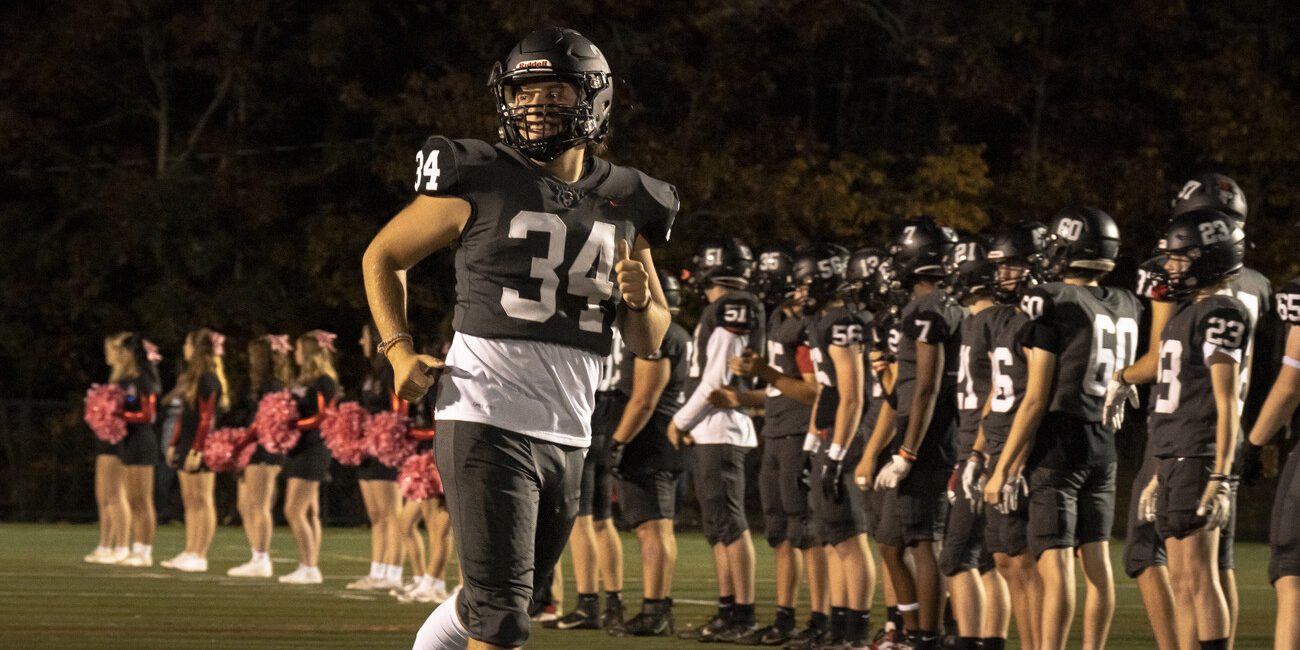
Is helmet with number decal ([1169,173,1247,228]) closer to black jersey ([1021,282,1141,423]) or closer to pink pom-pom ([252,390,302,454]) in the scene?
black jersey ([1021,282,1141,423])

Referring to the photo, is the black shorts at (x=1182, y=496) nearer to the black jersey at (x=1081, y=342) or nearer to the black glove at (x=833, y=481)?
the black jersey at (x=1081, y=342)

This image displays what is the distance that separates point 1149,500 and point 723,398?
3909 millimetres

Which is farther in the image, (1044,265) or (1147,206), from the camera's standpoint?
(1147,206)

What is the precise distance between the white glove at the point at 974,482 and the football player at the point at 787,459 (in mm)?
2294

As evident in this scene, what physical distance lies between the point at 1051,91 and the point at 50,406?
55.6 feet

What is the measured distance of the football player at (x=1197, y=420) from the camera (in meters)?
9.31

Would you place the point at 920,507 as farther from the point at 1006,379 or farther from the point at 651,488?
the point at 651,488

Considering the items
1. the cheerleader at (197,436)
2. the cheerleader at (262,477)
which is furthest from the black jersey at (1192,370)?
the cheerleader at (197,436)

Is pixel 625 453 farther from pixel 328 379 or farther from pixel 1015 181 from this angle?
pixel 1015 181

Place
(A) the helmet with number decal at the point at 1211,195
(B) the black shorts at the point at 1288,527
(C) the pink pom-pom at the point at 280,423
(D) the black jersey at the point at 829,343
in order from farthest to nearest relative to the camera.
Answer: (C) the pink pom-pom at the point at 280,423 < (D) the black jersey at the point at 829,343 < (A) the helmet with number decal at the point at 1211,195 < (B) the black shorts at the point at 1288,527

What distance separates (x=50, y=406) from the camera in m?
31.0

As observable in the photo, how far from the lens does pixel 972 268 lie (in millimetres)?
11094

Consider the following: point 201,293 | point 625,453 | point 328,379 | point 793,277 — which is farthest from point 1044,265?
point 201,293

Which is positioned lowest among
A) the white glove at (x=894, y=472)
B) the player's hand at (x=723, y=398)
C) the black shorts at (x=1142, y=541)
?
the black shorts at (x=1142, y=541)
